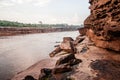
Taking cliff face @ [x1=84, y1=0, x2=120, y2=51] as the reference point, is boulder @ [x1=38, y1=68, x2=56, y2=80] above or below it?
below

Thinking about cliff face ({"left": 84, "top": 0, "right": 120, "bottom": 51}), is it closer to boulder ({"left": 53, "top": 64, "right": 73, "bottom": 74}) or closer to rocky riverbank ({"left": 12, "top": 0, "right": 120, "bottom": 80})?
rocky riverbank ({"left": 12, "top": 0, "right": 120, "bottom": 80})

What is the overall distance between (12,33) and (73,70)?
95060mm

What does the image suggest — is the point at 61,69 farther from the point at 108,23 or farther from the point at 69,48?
the point at 69,48

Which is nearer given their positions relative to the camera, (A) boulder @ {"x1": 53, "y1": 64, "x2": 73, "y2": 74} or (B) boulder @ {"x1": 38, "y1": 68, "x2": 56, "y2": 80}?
(B) boulder @ {"x1": 38, "y1": 68, "x2": 56, "y2": 80}

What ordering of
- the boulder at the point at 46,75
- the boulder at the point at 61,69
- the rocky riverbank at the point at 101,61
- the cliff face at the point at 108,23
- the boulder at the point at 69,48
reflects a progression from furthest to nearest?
the boulder at the point at 69,48
the cliff face at the point at 108,23
the boulder at the point at 61,69
the boulder at the point at 46,75
the rocky riverbank at the point at 101,61

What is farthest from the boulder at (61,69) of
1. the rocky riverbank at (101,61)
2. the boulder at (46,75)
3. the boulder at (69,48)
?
the boulder at (69,48)

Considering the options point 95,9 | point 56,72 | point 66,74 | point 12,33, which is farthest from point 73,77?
point 12,33

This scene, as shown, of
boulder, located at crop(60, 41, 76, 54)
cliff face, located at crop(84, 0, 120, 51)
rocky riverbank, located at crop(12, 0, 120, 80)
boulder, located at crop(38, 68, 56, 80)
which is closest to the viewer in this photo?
rocky riverbank, located at crop(12, 0, 120, 80)

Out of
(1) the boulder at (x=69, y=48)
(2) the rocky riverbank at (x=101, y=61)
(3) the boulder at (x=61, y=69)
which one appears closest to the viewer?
(2) the rocky riverbank at (x=101, y=61)

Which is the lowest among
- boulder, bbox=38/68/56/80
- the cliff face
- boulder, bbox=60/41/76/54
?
boulder, bbox=38/68/56/80

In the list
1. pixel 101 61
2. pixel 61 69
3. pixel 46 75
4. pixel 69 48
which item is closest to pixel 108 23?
pixel 101 61

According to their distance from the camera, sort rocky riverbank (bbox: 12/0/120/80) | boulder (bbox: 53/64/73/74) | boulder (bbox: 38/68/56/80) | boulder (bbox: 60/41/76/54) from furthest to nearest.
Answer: boulder (bbox: 60/41/76/54)
boulder (bbox: 53/64/73/74)
boulder (bbox: 38/68/56/80)
rocky riverbank (bbox: 12/0/120/80)

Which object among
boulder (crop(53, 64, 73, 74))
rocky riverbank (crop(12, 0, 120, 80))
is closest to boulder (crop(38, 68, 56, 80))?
rocky riverbank (crop(12, 0, 120, 80))

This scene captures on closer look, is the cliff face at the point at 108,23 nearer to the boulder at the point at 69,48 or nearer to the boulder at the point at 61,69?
the boulder at the point at 61,69
